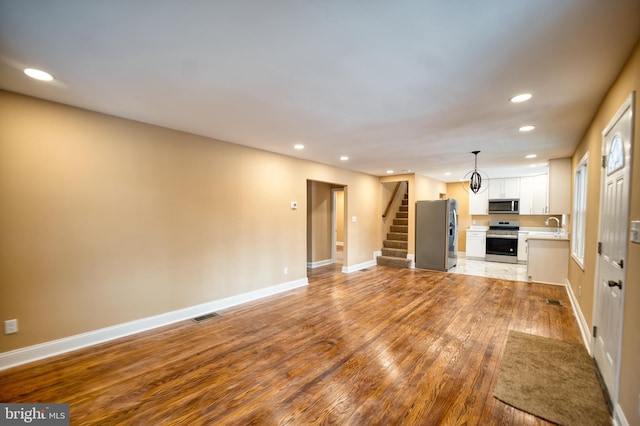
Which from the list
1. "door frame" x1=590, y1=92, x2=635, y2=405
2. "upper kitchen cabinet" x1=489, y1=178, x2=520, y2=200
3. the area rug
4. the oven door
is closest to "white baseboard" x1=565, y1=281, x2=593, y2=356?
the area rug

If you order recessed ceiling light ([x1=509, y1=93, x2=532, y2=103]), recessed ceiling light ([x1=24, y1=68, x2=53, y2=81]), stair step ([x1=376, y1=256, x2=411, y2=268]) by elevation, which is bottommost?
stair step ([x1=376, y1=256, x2=411, y2=268])

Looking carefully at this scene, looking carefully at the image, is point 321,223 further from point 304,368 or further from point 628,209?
point 628,209

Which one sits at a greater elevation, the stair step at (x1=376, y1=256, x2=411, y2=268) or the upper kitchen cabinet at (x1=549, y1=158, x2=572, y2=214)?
the upper kitchen cabinet at (x1=549, y1=158, x2=572, y2=214)

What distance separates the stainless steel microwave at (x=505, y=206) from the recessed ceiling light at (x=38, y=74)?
9.57 meters

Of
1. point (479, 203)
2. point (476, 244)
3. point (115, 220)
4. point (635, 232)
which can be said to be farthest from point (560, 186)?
point (115, 220)

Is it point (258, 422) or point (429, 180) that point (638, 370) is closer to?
point (258, 422)

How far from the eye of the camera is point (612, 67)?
1985mm

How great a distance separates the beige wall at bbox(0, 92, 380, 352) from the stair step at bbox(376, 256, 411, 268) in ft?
12.8

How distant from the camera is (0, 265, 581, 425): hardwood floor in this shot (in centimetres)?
195

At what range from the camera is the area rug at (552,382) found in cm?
195

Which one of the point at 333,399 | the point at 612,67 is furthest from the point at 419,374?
the point at 612,67

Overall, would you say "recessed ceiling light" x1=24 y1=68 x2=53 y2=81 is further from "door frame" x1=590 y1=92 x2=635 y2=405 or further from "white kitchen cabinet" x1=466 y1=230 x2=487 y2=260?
"white kitchen cabinet" x1=466 y1=230 x2=487 y2=260

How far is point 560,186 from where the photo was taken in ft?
A: 17.1

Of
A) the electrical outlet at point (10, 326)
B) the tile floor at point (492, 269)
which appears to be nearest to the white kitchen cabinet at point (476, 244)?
the tile floor at point (492, 269)
